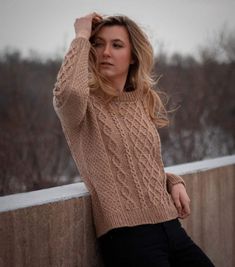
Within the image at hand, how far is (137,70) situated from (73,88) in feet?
2.16

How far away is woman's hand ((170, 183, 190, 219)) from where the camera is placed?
2934 millimetres

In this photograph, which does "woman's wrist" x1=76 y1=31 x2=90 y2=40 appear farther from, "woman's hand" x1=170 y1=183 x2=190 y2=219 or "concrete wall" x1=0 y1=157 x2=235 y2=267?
"woman's hand" x1=170 y1=183 x2=190 y2=219

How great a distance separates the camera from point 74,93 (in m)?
2.51

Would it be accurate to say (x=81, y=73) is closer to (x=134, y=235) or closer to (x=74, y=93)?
(x=74, y=93)

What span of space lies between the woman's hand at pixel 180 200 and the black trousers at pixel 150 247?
143 mm

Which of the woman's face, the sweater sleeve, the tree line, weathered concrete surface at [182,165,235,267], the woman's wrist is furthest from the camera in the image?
the tree line

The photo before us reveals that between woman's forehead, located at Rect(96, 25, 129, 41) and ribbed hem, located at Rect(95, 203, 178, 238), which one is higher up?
woman's forehead, located at Rect(96, 25, 129, 41)

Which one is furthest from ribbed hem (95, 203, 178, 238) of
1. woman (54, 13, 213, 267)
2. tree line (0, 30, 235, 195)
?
tree line (0, 30, 235, 195)

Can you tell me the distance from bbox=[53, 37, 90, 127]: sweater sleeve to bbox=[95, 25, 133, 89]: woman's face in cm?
19

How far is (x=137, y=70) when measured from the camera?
3.06 meters

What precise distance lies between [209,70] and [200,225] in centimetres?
763

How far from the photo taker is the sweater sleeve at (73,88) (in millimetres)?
2520

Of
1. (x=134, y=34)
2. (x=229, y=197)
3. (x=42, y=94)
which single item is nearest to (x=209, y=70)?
(x=42, y=94)

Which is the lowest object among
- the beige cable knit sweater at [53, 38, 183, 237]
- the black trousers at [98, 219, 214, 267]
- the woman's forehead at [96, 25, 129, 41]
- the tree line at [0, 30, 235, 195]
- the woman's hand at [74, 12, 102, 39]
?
the tree line at [0, 30, 235, 195]
